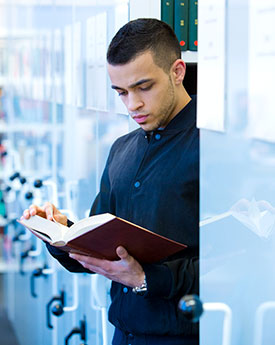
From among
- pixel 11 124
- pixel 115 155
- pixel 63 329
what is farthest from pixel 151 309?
pixel 11 124

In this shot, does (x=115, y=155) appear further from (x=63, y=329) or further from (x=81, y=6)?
(x=63, y=329)

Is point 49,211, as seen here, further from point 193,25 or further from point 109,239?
point 193,25

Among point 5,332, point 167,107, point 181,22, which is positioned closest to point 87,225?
point 167,107

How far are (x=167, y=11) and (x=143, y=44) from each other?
0.35 m

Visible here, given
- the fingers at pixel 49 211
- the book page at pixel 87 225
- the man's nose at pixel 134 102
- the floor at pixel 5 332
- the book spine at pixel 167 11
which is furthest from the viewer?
the floor at pixel 5 332

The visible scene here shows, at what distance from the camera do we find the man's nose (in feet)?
5.53

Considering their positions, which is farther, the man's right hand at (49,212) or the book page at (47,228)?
the man's right hand at (49,212)

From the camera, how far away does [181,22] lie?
80.4 inches

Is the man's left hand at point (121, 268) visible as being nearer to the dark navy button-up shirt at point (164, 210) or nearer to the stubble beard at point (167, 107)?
the dark navy button-up shirt at point (164, 210)

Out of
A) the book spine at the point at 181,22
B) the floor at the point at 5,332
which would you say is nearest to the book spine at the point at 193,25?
the book spine at the point at 181,22

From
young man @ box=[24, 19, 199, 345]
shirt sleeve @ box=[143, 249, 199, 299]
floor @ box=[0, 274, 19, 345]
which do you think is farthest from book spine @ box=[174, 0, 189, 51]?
floor @ box=[0, 274, 19, 345]

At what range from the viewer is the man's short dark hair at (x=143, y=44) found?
1.70 metres

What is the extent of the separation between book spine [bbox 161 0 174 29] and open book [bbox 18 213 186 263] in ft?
2.28

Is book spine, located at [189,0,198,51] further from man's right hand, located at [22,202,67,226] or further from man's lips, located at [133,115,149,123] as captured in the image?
man's right hand, located at [22,202,67,226]
